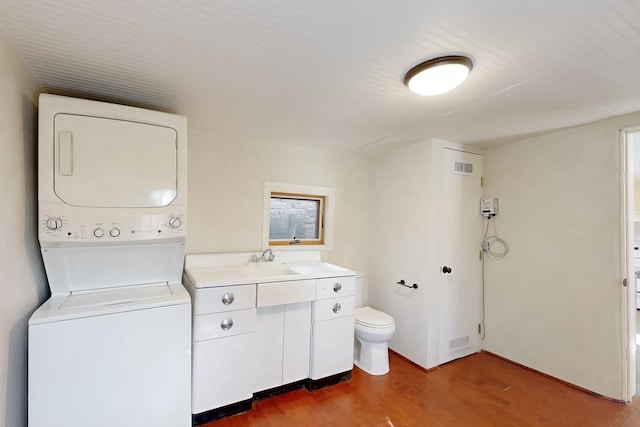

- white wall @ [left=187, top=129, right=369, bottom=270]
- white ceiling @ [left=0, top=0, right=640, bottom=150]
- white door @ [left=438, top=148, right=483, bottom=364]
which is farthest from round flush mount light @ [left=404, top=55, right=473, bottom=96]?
white wall @ [left=187, top=129, right=369, bottom=270]

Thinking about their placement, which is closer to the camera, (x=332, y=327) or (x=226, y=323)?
(x=226, y=323)

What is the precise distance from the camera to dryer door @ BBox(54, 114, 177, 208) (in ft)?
5.03

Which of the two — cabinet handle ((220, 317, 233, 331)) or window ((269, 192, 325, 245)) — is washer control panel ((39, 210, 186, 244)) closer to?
cabinet handle ((220, 317, 233, 331))

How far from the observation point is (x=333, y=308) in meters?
2.32

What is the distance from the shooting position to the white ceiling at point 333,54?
41.3 inches

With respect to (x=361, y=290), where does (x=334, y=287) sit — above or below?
above

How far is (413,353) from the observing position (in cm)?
269

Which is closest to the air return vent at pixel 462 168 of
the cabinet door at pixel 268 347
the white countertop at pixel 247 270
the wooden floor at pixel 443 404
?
the white countertop at pixel 247 270

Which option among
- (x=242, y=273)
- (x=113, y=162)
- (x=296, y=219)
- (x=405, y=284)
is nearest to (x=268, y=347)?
(x=242, y=273)

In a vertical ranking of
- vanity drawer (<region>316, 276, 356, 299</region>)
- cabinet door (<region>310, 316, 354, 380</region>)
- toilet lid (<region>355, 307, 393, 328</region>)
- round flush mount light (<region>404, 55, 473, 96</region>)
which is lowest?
cabinet door (<region>310, 316, 354, 380</region>)

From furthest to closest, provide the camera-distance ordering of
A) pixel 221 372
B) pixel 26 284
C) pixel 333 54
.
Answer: pixel 221 372 → pixel 26 284 → pixel 333 54

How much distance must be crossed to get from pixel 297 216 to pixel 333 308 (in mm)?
1084

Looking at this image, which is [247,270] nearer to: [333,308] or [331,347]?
[333,308]

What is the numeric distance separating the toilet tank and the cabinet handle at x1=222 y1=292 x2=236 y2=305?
5.12ft
